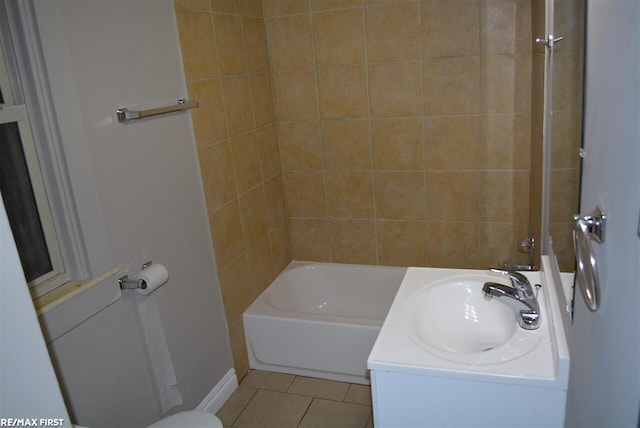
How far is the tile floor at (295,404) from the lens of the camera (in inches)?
94.1

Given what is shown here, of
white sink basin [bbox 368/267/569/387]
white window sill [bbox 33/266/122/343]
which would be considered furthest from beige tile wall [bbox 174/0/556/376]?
white sink basin [bbox 368/267/569/387]

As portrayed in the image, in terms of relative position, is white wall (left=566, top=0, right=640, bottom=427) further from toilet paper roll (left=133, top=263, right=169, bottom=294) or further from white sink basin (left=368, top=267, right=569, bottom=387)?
toilet paper roll (left=133, top=263, right=169, bottom=294)

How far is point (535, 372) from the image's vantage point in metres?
1.29

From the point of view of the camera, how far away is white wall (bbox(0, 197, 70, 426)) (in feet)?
2.62

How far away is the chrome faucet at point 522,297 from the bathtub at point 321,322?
102 cm

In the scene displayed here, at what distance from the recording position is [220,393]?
254 centimetres

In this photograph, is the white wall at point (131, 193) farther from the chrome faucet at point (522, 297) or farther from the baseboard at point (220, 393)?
the chrome faucet at point (522, 297)

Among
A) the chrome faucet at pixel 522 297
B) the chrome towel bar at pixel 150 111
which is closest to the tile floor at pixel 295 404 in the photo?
the chrome faucet at pixel 522 297

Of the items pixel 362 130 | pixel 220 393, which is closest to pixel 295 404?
pixel 220 393

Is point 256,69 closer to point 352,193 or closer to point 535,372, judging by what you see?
point 352,193

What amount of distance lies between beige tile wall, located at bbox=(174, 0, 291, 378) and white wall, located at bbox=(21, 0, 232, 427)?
0.40 feet

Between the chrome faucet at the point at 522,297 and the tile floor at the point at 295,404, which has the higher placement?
the chrome faucet at the point at 522,297

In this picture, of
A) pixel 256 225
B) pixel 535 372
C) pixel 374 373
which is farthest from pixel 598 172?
pixel 256 225

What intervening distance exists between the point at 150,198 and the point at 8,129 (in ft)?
1.88
